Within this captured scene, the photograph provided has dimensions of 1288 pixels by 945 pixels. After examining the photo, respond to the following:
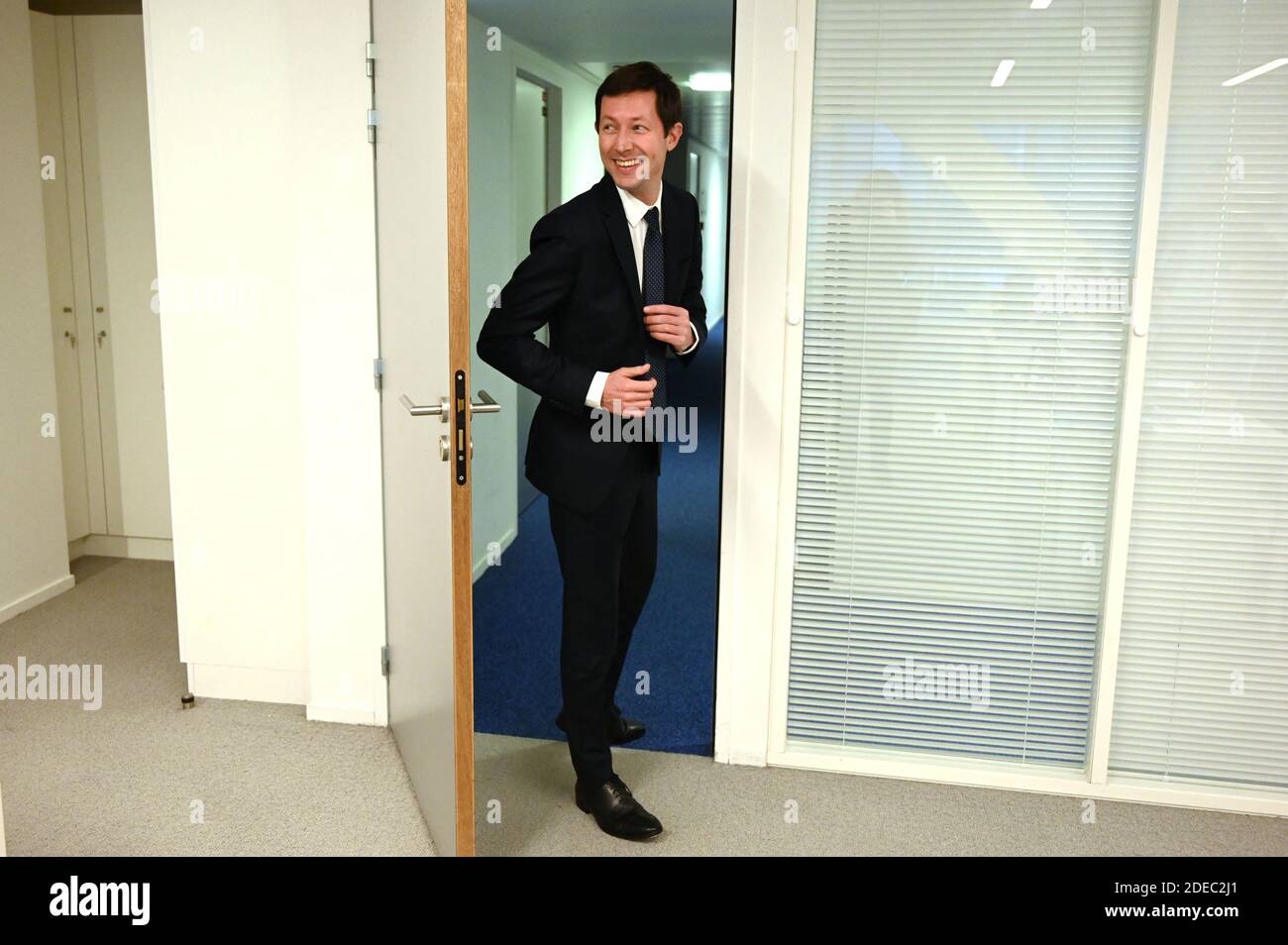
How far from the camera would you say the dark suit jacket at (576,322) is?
263cm

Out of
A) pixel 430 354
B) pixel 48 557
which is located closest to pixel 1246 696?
pixel 430 354

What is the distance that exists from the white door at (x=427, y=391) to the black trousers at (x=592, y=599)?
36 cm

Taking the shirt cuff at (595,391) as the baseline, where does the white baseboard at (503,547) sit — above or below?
below

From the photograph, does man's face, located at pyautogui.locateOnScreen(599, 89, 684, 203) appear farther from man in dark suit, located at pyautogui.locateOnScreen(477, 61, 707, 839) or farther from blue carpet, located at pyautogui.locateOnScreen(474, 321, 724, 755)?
blue carpet, located at pyautogui.locateOnScreen(474, 321, 724, 755)

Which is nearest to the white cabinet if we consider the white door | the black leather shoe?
the white door

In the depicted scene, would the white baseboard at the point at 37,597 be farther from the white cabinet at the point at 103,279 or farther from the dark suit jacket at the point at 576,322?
the dark suit jacket at the point at 576,322

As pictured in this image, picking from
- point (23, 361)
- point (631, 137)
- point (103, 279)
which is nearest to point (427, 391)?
point (631, 137)

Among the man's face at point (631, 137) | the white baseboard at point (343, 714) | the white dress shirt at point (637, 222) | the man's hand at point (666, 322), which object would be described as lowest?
the white baseboard at point (343, 714)

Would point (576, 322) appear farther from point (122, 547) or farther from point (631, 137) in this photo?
point (122, 547)

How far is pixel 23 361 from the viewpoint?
13.6ft

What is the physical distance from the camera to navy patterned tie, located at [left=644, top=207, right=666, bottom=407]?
277cm

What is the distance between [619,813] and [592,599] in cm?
53

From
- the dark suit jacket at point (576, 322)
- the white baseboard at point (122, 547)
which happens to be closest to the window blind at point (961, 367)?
the dark suit jacket at point (576, 322)
